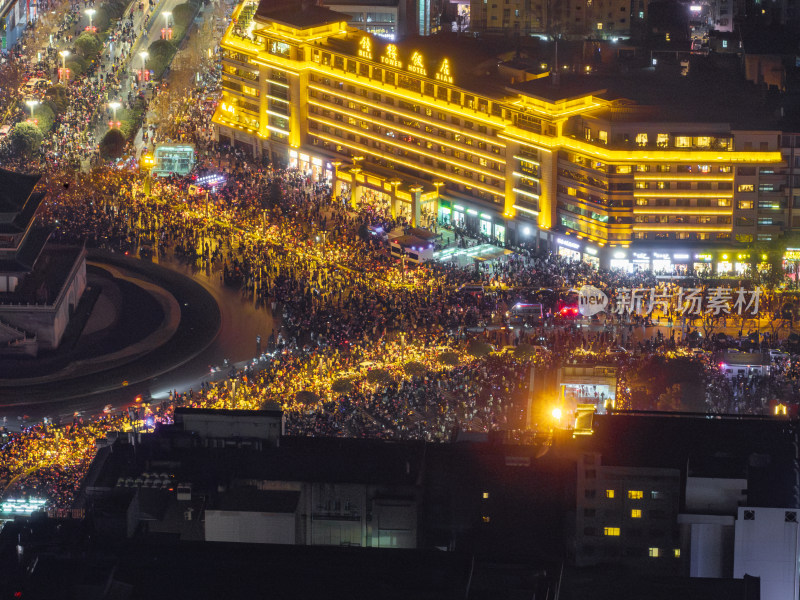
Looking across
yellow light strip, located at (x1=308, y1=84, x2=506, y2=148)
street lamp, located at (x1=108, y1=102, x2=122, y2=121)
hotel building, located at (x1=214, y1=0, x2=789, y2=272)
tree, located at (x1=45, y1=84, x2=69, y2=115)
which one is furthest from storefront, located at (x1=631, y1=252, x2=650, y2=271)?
tree, located at (x1=45, y1=84, x2=69, y2=115)

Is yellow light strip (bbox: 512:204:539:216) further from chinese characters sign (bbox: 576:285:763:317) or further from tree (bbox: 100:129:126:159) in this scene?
tree (bbox: 100:129:126:159)

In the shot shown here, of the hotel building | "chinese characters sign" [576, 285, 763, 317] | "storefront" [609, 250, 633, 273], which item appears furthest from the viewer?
"storefront" [609, 250, 633, 273]

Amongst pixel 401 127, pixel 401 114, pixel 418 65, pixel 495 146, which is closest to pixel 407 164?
pixel 401 127

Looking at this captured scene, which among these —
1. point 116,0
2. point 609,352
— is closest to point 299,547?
point 609,352

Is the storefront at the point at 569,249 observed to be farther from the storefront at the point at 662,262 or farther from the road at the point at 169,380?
the road at the point at 169,380

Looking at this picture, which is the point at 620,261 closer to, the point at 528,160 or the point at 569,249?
the point at 569,249
